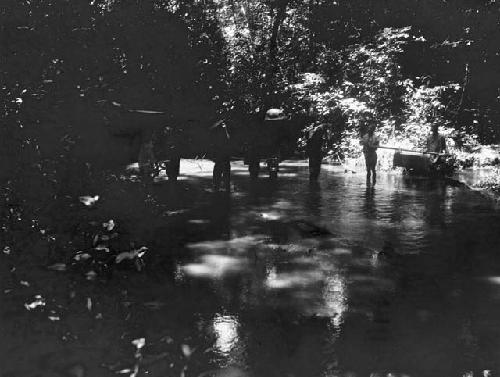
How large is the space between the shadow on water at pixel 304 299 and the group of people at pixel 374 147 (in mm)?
6837

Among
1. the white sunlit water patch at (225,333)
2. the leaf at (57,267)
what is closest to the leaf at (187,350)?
the white sunlit water patch at (225,333)

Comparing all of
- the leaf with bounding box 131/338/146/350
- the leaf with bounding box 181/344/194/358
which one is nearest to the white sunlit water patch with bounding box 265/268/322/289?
the leaf with bounding box 181/344/194/358

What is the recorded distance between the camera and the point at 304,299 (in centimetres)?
696

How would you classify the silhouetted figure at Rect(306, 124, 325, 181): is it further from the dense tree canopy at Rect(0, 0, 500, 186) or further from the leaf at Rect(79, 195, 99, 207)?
the leaf at Rect(79, 195, 99, 207)

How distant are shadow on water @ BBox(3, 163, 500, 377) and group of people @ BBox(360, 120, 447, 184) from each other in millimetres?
6837

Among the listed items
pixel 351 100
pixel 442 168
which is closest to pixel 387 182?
pixel 442 168

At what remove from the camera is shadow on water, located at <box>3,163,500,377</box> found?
515 cm

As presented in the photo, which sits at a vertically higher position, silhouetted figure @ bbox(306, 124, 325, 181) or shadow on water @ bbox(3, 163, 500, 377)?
silhouetted figure @ bbox(306, 124, 325, 181)

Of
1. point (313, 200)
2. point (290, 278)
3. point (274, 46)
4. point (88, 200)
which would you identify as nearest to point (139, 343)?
point (88, 200)

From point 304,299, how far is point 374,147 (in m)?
14.5

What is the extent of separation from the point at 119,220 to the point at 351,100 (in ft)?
35.3

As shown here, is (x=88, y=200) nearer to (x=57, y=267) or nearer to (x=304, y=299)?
(x=57, y=267)

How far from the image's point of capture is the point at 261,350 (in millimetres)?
5410

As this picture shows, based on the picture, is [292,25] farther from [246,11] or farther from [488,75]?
[488,75]
